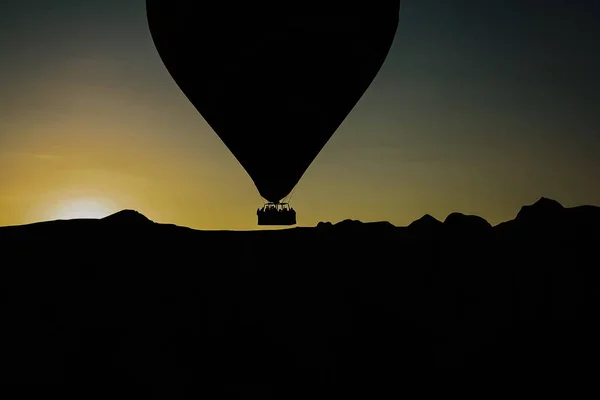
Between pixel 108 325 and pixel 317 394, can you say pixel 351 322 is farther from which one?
pixel 108 325

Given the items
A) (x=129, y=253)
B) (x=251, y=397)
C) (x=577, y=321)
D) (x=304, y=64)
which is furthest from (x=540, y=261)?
(x=304, y=64)

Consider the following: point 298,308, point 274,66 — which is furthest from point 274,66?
point 298,308

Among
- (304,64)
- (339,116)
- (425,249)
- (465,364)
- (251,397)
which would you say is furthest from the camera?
(425,249)

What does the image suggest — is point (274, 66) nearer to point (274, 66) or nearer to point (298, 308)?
point (274, 66)

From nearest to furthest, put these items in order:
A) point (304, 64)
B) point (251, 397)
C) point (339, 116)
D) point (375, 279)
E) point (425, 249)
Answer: point (304, 64)
point (339, 116)
point (251, 397)
point (375, 279)
point (425, 249)

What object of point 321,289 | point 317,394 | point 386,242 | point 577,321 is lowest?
point 317,394
